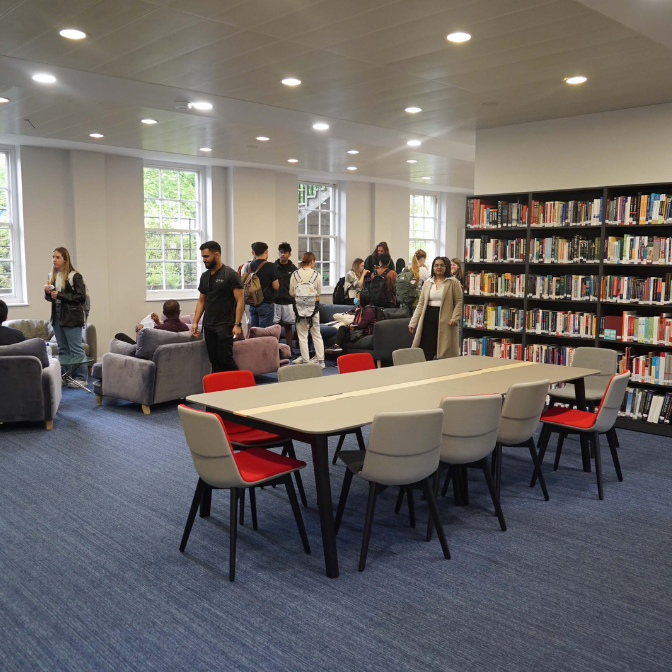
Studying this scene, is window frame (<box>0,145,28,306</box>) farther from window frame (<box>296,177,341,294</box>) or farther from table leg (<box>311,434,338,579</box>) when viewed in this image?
table leg (<box>311,434,338,579</box>)

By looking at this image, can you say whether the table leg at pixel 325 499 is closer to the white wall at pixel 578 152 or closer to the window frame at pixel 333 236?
the white wall at pixel 578 152

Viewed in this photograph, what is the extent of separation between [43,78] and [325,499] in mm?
4491

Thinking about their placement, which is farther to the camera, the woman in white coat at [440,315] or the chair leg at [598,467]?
the woman in white coat at [440,315]

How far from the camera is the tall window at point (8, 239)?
9.75 metres

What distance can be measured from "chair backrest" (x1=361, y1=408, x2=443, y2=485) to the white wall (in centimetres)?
426

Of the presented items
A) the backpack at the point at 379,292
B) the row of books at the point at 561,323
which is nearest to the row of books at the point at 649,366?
the row of books at the point at 561,323

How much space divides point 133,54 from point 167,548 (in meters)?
3.45

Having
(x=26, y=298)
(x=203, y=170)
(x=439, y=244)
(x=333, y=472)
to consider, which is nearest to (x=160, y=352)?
(x=333, y=472)

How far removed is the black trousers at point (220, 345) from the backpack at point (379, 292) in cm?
359

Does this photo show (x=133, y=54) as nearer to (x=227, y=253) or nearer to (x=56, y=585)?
(x=56, y=585)

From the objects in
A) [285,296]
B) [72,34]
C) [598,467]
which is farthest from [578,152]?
[72,34]

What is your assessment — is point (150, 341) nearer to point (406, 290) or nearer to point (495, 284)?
point (495, 284)

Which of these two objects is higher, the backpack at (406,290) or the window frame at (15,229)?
the window frame at (15,229)

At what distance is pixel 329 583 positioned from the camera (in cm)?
328
